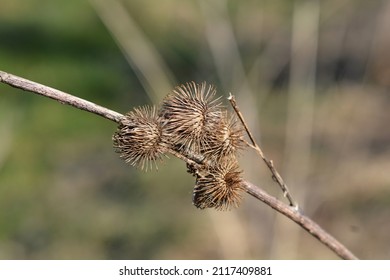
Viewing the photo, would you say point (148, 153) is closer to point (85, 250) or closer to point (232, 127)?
point (232, 127)

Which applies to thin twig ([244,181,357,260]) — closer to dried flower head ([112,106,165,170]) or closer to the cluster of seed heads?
the cluster of seed heads

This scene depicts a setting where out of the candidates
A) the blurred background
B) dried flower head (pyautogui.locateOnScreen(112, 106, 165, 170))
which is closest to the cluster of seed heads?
dried flower head (pyautogui.locateOnScreen(112, 106, 165, 170))

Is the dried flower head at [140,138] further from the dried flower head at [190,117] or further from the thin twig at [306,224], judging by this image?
the thin twig at [306,224]

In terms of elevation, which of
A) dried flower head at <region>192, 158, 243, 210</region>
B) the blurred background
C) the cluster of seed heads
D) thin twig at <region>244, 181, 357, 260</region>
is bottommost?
thin twig at <region>244, 181, 357, 260</region>

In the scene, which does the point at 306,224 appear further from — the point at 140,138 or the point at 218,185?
the point at 140,138

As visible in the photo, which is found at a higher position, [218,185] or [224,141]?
[224,141]

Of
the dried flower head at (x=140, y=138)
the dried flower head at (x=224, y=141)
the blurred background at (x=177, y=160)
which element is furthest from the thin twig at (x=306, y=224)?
the blurred background at (x=177, y=160)

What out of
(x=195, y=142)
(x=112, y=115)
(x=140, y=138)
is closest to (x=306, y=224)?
(x=195, y=142)
